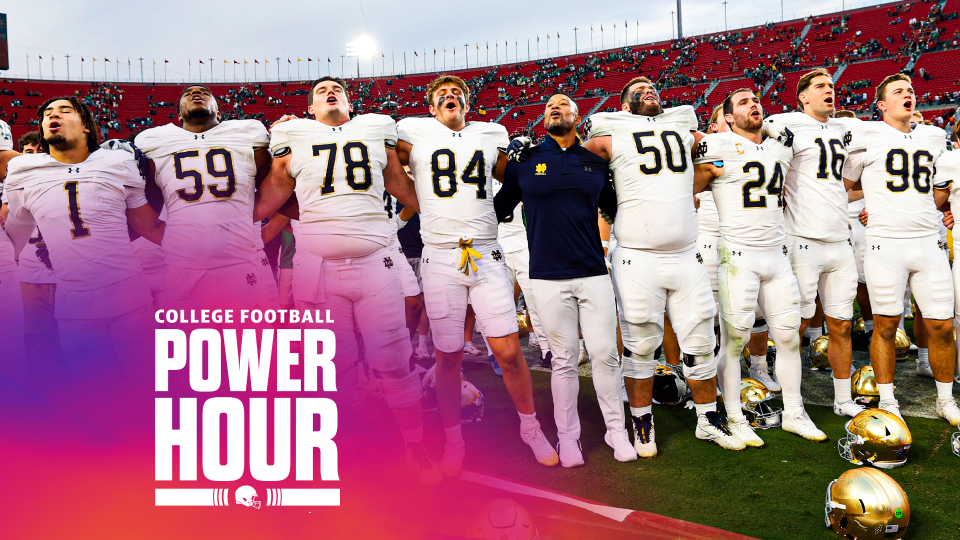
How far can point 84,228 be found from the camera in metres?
4.20

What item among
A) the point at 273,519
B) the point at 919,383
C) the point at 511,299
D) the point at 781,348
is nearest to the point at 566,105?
the point at 511,299

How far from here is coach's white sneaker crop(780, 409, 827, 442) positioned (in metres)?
4.49

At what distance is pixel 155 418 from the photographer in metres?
3.61

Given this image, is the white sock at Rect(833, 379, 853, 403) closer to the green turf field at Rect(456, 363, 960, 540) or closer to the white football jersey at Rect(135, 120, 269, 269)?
the green turf field at Rect(456, 363, 960, 540)

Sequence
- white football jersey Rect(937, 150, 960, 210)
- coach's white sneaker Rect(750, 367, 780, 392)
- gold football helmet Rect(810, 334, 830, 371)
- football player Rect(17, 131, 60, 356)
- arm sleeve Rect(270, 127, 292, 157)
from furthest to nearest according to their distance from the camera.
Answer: football player Rect(17, 131, 60, 356)
gold football helmet Rect(810, 334, 830, 371)
coach's white sneaker Rect(750, 367, 780, 392)
white football jersey Rect(937, 150, 960, 210)
arm sleeve Rect(270, 127, 292, 157)

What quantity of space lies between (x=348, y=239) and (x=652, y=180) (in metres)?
2.18

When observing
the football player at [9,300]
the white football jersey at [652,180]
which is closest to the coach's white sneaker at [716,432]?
the white football jersey at [652,180]

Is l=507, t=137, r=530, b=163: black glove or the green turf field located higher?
l=507, t=137, r=530, b=163: black glove

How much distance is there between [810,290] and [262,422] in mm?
4326

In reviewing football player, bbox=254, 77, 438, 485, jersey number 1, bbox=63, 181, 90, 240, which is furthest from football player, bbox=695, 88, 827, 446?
jersey number 1, bbox=63, 181, 90, 240

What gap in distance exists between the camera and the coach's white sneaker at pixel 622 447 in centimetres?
426

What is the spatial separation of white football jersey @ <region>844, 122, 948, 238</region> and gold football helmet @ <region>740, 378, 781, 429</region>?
170cm

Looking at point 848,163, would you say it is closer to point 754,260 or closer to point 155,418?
point 754,260

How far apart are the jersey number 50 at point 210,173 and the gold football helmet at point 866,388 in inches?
206
